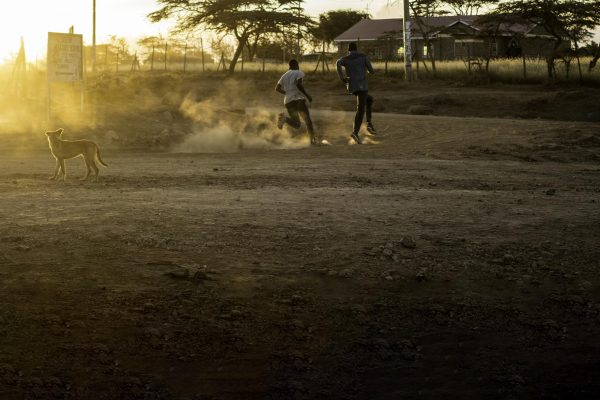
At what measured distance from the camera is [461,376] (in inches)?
204

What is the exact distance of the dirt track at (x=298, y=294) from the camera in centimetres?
509

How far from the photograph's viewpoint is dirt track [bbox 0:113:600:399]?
200 inches

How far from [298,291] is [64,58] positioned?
1580 cm

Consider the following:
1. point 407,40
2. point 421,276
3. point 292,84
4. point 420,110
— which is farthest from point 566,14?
point 421,276

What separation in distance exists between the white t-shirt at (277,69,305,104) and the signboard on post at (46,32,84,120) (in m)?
6.48

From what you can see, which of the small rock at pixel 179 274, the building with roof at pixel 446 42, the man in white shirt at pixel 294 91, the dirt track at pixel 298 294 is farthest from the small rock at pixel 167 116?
the building with roof at pixel 446 42

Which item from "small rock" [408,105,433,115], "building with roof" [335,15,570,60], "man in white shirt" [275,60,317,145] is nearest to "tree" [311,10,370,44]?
"building with roof" [335,15,570,60]

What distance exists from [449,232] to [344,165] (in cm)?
587

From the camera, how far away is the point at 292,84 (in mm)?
16359

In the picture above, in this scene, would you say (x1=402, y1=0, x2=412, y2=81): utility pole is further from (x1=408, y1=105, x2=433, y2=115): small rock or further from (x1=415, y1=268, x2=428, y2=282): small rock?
(x1=415, y1=268, x2=428, y2=282): small rock

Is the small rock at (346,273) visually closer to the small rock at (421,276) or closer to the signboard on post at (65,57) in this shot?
the small rock at (421,276)

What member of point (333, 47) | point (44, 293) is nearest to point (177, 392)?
point (44, 293)

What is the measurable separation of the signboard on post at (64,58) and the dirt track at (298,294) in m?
10.8

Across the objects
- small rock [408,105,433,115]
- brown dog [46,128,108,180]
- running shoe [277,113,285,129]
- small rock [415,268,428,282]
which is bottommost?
small rock [415,268,428,282]
